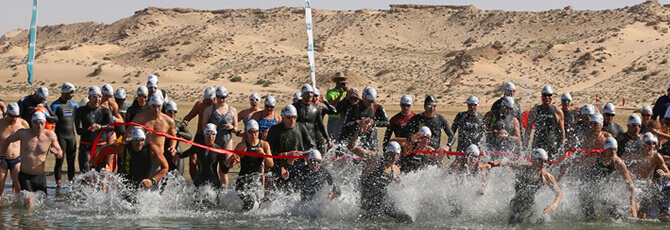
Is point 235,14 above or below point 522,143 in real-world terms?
above

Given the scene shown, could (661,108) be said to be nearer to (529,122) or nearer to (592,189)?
(529,122)

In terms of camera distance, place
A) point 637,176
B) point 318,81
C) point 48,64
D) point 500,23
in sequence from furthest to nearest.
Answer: point 500,23, point 48,64, point 318,81, point 637,176

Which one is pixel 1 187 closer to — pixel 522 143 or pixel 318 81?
pixel 522 143

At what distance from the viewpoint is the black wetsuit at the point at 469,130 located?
11.9 m

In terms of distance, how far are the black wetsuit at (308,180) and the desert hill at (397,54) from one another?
32.9m

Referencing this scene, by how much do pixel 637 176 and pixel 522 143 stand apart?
2.08 meters

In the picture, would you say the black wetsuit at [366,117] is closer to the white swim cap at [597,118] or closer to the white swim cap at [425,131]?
the white swim cap at [425,131]

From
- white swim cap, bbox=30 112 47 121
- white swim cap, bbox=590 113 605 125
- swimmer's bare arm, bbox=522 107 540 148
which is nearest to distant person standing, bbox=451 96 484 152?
swimmer's bare arm, bbox=522 107 540 148

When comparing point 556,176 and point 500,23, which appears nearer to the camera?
point 556,176

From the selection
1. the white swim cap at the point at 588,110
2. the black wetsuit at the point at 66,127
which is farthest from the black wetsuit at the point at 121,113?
the white swim cap at the point at 588,110

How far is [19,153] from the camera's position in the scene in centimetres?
1158

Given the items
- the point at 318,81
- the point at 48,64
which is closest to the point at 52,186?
the point at 318,81

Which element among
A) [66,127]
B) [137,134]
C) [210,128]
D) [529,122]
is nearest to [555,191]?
[529,122]

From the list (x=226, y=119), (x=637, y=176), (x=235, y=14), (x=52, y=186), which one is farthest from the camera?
(x=235, y=14)
